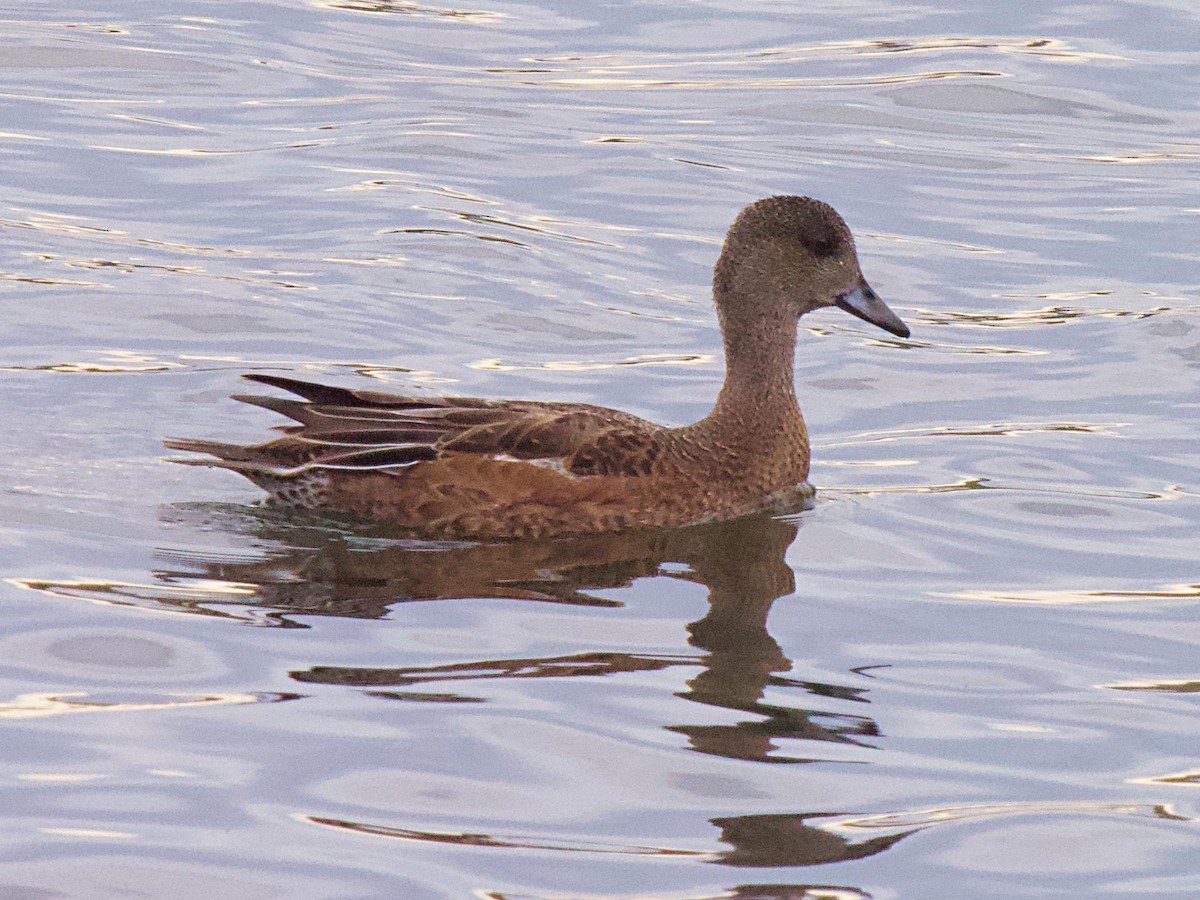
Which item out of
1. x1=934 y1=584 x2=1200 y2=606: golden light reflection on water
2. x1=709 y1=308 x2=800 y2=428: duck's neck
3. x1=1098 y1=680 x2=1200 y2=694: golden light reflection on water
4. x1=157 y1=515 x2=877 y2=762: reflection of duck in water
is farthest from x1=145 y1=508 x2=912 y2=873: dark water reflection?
x1=1098 y1=680 x2=1200 y2=694: golden light reflection on water

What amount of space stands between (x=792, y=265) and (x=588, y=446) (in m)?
1.37

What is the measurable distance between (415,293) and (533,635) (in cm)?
551

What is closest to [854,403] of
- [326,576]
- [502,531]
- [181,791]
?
[502,531]

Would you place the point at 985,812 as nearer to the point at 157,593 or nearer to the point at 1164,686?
the point at 1164,686

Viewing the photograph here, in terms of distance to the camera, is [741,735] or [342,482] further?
[342,482]

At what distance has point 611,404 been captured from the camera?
415 inches

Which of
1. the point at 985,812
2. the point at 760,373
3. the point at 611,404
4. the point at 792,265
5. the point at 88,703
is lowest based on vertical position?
the point at 985,812

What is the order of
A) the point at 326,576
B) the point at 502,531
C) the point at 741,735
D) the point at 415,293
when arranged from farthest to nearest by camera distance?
Answer: the point at 415,293 → the point at 502,531 → the point at 326,576 → the point at 741,735

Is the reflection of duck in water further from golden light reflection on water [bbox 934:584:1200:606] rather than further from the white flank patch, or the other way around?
golden light reflection on water [bbox 934:584:1200:606]

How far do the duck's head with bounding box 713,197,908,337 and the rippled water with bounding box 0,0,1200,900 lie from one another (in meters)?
0.80

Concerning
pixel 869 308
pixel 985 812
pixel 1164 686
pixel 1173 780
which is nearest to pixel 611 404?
pixel 869 308

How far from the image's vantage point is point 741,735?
6.27m

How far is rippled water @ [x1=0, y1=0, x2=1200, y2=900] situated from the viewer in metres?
5.70

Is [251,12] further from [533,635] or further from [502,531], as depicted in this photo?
[533,635]
